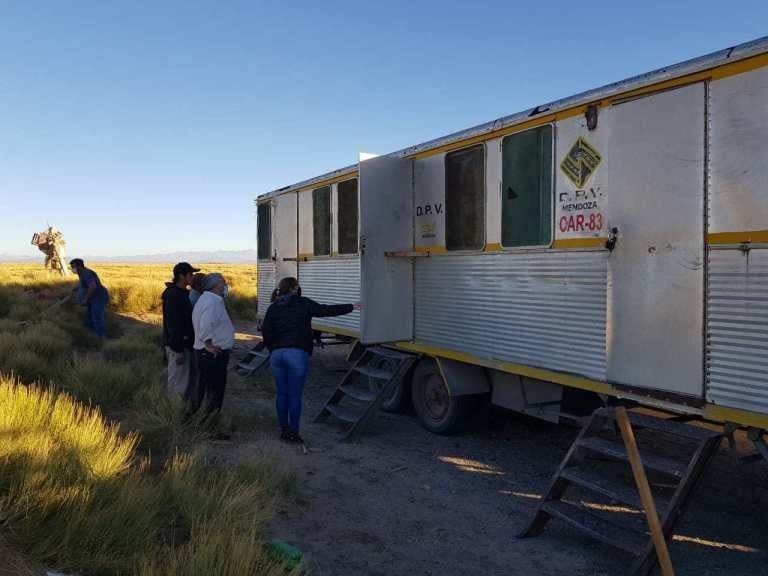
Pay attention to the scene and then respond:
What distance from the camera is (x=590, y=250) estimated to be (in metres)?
5.07

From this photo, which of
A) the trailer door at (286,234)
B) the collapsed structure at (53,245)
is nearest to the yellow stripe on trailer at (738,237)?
the trailer door at (286,234)

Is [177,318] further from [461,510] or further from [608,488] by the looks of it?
[608,488]

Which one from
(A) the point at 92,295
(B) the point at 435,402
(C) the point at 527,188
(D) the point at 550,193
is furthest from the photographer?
(A) the point at 92,295

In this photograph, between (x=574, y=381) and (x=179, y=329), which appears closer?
(x=574, y=381)

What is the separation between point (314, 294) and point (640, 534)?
6.29 meters

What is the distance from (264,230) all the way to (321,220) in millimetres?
2464

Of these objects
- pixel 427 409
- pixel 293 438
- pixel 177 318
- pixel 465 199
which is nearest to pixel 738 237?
pixel 465 199

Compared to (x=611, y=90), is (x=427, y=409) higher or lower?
lower

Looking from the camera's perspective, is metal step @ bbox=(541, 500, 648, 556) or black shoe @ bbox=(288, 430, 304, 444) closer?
metal step @ bbox=(541, 500, 648, 556)

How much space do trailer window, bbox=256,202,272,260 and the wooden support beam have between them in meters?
8.11

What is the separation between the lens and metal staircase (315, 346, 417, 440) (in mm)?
7098

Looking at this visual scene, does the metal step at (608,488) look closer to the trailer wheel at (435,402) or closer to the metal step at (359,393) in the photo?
the trailer wheel at (435,402)

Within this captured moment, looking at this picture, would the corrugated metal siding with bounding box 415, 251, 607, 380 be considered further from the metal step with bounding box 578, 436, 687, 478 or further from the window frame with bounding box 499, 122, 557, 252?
the metal step with bounding box 578, 436, 687, 478

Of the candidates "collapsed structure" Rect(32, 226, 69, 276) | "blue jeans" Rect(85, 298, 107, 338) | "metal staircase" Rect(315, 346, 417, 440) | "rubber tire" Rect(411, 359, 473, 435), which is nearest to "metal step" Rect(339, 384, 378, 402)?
"metal staircase" Rect(315, 346, 417, 440)
